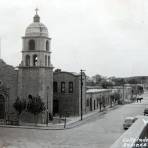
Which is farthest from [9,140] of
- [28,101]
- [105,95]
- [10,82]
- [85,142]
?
[105,95]

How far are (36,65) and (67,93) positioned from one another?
417 inches

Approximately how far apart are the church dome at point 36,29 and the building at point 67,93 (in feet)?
34.7

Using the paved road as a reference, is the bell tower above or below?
above

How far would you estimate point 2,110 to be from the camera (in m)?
49.4

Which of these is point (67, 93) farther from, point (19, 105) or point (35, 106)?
point (35, 106)

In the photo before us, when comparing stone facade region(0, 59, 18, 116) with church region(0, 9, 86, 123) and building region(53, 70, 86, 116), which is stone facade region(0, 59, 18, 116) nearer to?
church region(0, 9, 86, 123)

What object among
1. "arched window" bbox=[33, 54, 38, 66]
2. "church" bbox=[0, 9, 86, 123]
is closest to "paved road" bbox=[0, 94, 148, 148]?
"church" bbox=[0, 9, 86, 123]

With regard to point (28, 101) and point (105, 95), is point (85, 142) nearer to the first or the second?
point (28, 101)

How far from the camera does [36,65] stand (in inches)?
1948

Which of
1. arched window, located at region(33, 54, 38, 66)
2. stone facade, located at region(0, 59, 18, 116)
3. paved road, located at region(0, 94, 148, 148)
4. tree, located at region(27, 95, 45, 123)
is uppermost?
arched window, located at region(33, 54, 38, 66)

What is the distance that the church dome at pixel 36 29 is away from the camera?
4925 cm

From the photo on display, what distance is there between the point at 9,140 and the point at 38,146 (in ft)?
12.4

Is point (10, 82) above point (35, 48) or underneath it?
underneath

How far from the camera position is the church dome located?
1939 inches
